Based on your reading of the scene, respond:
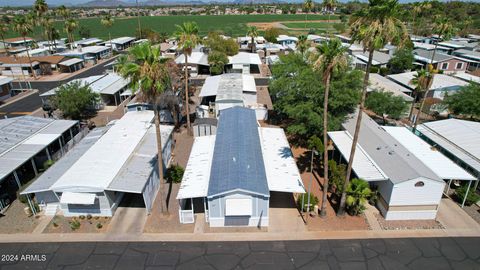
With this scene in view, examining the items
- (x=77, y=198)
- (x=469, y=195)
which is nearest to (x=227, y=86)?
(x=77, y=198)

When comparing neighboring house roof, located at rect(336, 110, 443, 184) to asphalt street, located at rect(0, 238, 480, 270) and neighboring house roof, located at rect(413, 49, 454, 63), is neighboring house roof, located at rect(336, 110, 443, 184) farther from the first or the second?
neighboring house roof, located at rect(413, 49, 454, 63)

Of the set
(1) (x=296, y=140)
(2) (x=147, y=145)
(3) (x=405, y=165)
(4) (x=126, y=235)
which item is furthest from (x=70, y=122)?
(3) (x=405, y=165)

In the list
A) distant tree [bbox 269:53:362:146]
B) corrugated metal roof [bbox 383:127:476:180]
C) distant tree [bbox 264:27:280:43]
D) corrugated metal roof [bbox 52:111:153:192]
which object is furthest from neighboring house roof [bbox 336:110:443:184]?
distant tree [bbox 264:27:280:43]

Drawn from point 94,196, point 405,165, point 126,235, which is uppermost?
point 405,165

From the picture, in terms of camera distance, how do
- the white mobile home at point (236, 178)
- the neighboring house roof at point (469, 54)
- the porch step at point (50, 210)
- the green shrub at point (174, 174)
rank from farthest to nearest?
the neighboring house roof at point (469, 54) < the green shrub at point (174, 174) < the porch step at point (50, 210) < the white mobile home at point (236, 178)

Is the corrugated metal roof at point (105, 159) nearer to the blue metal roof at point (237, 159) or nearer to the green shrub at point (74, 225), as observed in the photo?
the green shrub at point (74, 225)

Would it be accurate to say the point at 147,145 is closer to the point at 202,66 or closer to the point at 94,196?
the point at 94,196

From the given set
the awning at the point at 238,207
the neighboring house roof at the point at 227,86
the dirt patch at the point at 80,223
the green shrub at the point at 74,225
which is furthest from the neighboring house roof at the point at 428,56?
the green shrub at the point at 74,225
